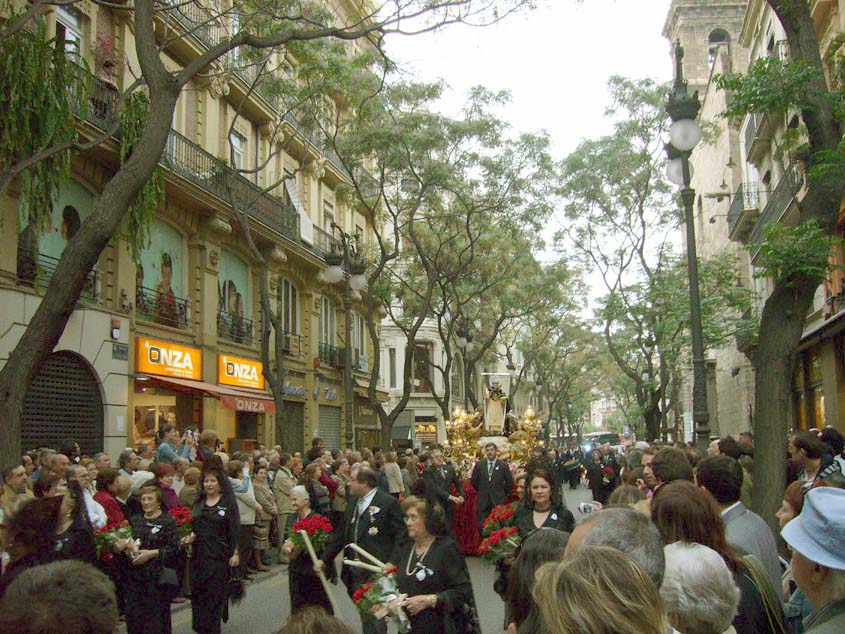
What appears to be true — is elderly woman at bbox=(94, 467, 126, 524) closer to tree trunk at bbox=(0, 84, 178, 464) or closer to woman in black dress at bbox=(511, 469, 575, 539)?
tree trunk at bbox=(0, 84, 178, 464)

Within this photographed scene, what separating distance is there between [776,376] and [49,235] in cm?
1398

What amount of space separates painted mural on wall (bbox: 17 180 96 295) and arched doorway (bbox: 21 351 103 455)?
1.66m

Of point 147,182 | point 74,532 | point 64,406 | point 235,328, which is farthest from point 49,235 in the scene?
point 74,532

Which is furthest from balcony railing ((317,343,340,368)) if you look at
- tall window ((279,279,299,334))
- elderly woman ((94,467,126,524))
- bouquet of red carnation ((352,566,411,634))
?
bouquet of red carnation ((352,566,411,634))

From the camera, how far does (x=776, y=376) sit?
9766 millimetres

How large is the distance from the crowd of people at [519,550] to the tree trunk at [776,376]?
76 cm

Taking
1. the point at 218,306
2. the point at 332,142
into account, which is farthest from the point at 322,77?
the point at 218,306

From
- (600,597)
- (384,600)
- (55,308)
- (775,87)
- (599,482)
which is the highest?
(775,87)

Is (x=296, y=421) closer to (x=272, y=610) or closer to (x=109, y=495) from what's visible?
(x=272, y=610)

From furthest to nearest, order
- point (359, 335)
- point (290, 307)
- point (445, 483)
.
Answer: point (359, 335) → point (290, 307) → point (445, 483)

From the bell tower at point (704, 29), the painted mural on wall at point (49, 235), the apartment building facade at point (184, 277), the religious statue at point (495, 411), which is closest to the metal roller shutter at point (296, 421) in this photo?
the apartment building facade at point (184, 277)

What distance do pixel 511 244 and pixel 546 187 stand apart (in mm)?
4330

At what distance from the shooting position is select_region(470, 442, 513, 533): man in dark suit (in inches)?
573

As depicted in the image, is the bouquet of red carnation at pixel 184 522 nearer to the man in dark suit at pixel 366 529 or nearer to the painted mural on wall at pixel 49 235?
the man in dark suit at pixel 366 529
